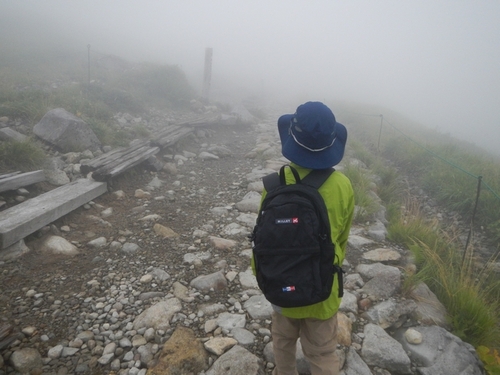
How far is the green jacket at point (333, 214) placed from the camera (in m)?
1.84

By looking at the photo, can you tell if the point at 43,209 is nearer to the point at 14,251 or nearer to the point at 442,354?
the point at 14,251

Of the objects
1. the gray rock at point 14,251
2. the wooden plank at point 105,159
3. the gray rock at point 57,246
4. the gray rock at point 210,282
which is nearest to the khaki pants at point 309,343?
the gray rock at point 210,282

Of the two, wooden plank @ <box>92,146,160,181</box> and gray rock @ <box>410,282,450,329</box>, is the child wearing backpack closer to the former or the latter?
gray rock @ <box>410,282,450,329</box>

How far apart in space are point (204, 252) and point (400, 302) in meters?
2.26

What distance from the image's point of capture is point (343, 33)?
310ft

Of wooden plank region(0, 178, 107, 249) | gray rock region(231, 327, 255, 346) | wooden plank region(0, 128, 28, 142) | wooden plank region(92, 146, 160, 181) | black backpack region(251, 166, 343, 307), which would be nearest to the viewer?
black backpack region(251, 166, 343, 307)

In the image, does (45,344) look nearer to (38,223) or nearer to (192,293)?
(192,293)

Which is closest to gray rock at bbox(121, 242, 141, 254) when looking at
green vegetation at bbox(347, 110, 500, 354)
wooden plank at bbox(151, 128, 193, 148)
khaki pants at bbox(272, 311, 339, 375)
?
khaki pants at bbox(272, 311, 339, 375)

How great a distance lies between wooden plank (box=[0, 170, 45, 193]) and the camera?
4.42m

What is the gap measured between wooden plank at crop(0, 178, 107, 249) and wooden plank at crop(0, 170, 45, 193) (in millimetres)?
447

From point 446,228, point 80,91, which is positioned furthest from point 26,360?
point 80,91

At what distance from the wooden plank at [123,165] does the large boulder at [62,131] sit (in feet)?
3.90

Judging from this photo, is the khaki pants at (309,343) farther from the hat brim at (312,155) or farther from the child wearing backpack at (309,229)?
the hat brim at (312,155)

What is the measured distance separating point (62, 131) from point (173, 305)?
16.9 feet
